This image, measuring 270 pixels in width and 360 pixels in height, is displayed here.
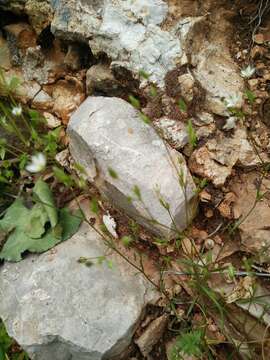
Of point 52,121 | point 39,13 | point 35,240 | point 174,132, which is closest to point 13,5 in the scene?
point 39,13

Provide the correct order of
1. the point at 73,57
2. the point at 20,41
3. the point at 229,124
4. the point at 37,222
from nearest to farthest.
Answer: the point at 229,124
the point at 37,222
the point at 73,57
the point at 20,41

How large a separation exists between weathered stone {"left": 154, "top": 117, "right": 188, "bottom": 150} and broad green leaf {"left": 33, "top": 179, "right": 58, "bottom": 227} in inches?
29.9

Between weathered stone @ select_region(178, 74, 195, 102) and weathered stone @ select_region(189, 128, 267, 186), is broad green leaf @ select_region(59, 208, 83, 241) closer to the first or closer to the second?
Result: weathered stone @ select_region(189, 128, 267, 186)

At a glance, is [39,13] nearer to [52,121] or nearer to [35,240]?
[52,121]

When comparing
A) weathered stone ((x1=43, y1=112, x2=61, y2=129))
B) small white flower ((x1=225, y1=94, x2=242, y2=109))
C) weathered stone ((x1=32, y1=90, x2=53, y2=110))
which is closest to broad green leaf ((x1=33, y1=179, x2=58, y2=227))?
weathered stone ((x1=43, y1=112, x2=61, y2=129))

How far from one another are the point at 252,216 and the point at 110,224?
2.60ft

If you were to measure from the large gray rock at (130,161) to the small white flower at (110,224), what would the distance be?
0.32ft

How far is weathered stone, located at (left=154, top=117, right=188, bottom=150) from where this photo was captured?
269 centimetres

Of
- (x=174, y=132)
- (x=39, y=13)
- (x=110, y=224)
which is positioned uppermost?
(x=39, y=13)

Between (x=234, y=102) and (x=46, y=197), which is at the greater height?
(x=234, y=102)

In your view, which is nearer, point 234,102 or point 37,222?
point 234,102

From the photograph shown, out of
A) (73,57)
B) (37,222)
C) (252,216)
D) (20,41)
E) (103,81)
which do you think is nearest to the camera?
(252,216)

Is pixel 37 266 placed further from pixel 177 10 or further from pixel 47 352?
pixel 177 10

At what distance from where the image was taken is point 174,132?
2.70 m
